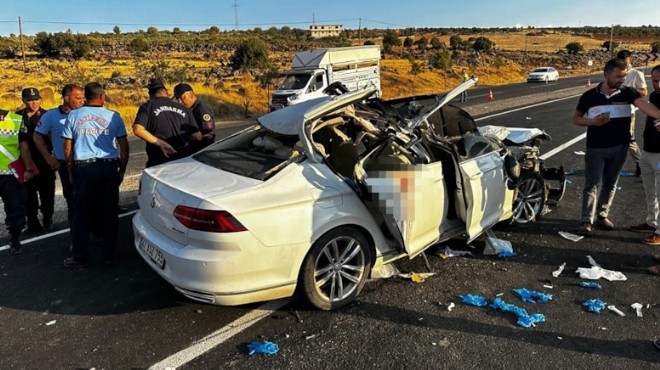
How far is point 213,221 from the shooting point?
10.2ft

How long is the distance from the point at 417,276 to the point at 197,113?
3.42 metres

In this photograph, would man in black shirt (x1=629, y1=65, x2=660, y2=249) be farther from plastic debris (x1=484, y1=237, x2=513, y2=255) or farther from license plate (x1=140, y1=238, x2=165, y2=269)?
license plate (x1=140, y1=238, x2=165, y2=269)

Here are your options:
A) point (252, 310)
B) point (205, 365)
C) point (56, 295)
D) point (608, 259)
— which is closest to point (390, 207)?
point (252, 310)

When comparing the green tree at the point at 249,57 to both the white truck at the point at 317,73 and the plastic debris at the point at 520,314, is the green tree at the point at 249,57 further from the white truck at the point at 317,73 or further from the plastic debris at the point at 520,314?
the plastic debris at the point at 520,314

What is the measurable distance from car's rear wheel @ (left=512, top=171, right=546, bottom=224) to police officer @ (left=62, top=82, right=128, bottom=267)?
14.4 feet

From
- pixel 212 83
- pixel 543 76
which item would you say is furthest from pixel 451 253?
pixel 543 76

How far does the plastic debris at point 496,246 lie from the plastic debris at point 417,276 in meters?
0.83

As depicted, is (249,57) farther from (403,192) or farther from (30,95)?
(403,192)

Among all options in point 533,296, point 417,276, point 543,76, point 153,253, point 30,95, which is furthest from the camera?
point 543,76

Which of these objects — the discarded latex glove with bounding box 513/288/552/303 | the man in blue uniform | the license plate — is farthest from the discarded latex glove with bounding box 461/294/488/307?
the man in blue uniform

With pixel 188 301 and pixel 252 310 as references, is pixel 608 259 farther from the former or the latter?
pixel 188 301

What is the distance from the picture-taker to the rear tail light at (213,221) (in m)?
3.09

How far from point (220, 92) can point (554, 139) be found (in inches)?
725

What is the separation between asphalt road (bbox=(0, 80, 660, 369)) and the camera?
3090 mm
